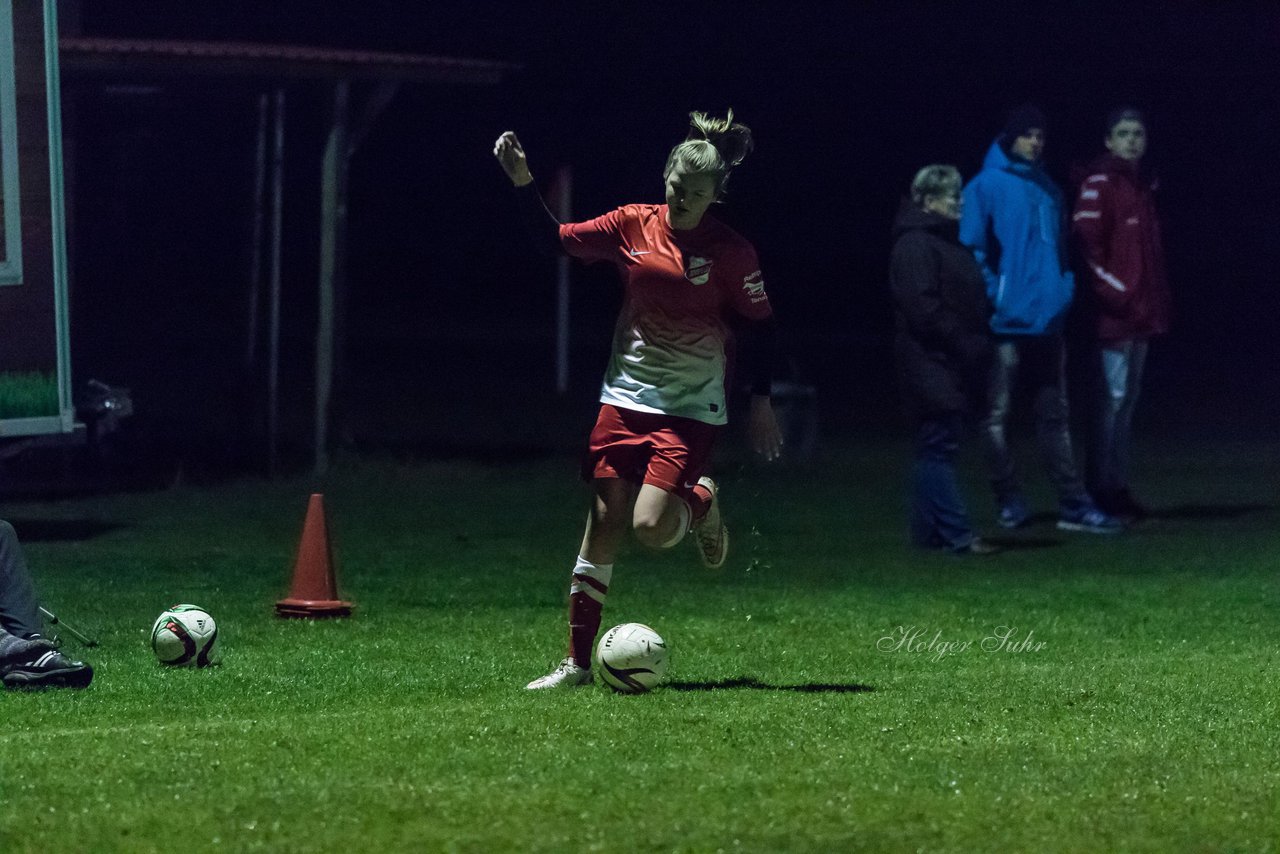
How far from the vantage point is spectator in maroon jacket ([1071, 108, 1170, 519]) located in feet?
43.7

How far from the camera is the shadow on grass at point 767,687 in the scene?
26.3ft

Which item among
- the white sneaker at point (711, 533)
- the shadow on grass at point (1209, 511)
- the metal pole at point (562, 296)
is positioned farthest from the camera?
the metal pole at point (562, 296)

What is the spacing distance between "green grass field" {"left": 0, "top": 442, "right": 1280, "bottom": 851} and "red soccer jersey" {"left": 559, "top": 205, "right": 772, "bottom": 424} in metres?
1.05

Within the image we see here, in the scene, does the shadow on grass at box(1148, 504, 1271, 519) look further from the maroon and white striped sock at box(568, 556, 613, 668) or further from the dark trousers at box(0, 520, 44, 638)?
the dark trousers at box(0, 520, 44, 638)

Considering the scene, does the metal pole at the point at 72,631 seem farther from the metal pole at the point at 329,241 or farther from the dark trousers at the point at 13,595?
the metal pole at the point at 329,241

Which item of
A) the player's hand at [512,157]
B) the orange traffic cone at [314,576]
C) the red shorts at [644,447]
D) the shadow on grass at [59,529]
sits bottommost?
the shadow on grass at [59,529]

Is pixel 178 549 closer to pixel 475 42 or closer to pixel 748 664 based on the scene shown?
pixel 748 664

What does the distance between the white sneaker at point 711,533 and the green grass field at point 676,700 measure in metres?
0.44

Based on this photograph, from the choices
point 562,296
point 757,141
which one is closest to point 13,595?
point 562,296

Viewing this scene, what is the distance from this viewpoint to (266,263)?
1786cm

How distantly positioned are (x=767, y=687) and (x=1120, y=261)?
6117 mm

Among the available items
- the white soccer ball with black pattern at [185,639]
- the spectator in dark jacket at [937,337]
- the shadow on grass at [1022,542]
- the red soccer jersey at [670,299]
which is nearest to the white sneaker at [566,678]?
the red soccer jersey at [670,299]

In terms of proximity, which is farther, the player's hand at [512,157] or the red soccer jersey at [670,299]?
the red soccer jersey at [670,299]

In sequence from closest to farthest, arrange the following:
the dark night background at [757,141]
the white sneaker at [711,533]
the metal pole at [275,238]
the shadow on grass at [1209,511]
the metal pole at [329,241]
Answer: the white sneaker at [711,533]
the shadow on grass at [1209,511]
the metal pole at [329,241]
the metal pole at [275,238]
the dark night background at [757,141]
